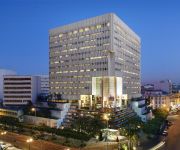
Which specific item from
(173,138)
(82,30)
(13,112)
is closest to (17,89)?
(13,112)

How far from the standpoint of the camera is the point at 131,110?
405 feet

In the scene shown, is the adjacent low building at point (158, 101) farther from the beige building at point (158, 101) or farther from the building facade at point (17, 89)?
the building facade at point (17, 89)

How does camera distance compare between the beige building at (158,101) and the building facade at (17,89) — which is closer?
the building facade at (17,89)

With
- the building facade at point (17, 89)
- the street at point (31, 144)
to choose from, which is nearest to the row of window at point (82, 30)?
the building facade at point (17, 89)

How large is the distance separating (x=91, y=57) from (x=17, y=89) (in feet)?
160

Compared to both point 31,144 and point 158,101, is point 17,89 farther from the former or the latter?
point 158,101

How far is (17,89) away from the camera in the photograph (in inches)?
5832

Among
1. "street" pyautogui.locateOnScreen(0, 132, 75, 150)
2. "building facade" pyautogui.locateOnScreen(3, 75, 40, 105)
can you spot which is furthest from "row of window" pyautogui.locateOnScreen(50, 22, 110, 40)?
"street" pyautogui.locateOnScreen(0, 132, 75, 150)

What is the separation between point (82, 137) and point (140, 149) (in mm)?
15085

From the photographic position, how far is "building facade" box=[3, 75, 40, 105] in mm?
147750

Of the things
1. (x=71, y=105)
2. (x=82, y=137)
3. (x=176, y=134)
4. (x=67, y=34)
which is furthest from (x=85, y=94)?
(x=82, y=137)

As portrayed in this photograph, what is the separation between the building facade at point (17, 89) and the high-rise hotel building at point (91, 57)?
53.0 feet

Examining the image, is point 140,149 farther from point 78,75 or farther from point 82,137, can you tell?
point 78,75

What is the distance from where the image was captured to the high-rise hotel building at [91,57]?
4557 inches
